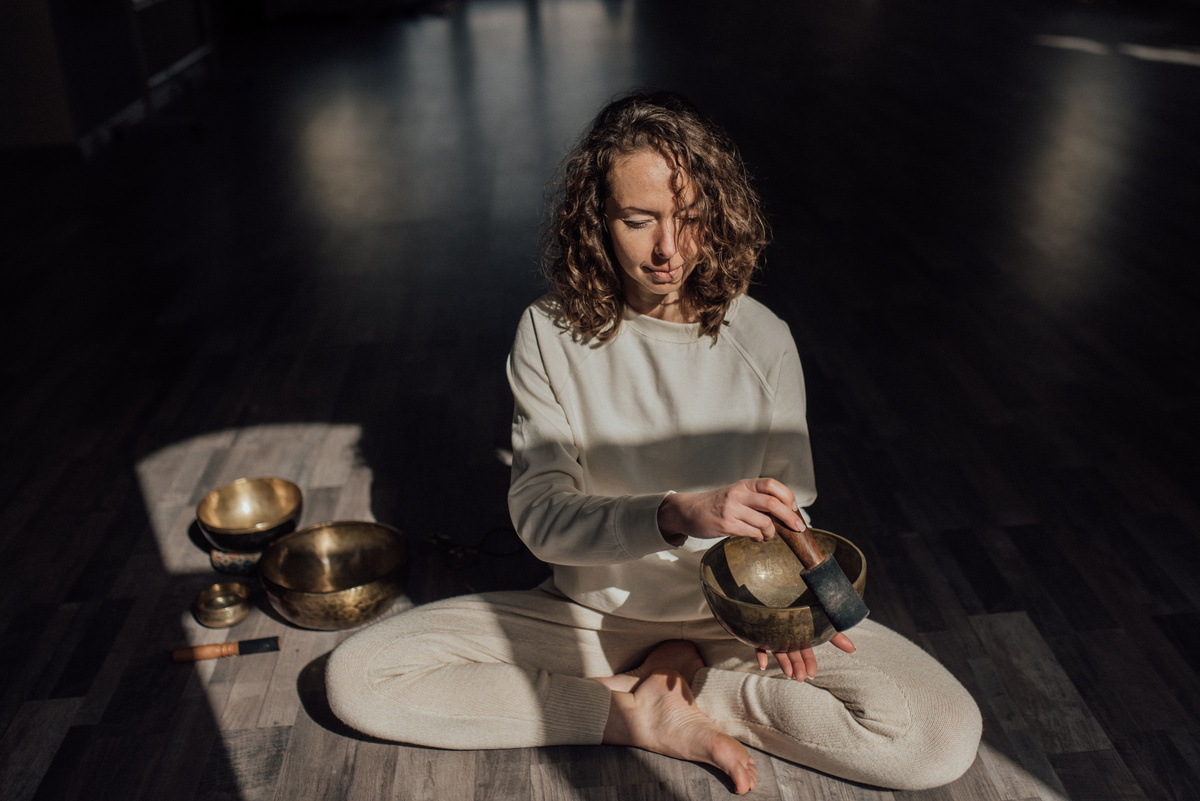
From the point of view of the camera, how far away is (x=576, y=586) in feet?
5.61

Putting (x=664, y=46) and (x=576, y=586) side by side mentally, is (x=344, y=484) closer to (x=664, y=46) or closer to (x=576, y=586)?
(x=576, y=586)

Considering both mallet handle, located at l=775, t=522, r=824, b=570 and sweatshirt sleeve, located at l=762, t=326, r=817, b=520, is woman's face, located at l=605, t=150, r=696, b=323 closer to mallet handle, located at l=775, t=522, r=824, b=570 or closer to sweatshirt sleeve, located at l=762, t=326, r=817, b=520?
sweatshirt sleeve, located at l=762, t=326, r=817, b=520

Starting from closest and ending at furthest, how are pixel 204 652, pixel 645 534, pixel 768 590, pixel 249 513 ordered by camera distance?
pixel 645 534 < pixel 768 590 < pixel 204 652 < pixel 249 513

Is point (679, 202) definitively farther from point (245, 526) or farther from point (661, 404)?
point (245, 526)

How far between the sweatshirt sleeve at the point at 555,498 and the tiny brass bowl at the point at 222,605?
825 millimetres

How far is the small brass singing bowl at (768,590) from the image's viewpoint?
4.36ft

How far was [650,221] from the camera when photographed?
4.69 feet

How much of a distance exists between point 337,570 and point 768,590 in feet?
3.35

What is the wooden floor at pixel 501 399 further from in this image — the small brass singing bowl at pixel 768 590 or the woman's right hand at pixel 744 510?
the woman's right hand at pixel 744 510

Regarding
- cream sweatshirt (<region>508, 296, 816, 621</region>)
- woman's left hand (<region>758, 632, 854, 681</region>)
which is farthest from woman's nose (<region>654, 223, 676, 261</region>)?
woman's left hand (<region>758, 632, 854, 681</region>)

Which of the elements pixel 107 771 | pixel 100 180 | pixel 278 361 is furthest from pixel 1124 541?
pixel 100 180

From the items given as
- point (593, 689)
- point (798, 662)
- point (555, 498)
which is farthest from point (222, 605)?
point (798, 662)

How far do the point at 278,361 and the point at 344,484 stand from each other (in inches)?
33.2

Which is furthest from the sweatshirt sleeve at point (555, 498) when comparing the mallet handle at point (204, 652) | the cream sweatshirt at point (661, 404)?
the mallet handle at point (204, 652)
